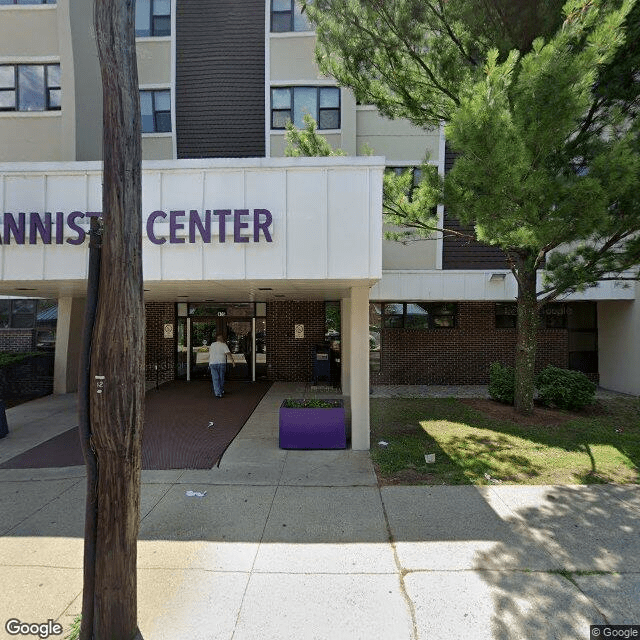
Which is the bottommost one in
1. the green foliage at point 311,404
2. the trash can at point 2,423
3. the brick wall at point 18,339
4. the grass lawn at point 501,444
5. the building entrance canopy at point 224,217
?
the grass lawn at point 501,444

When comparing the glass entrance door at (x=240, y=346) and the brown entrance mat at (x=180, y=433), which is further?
the glass entrance door at (x=240, y=346)

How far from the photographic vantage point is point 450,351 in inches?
528

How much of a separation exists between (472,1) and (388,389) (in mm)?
9414

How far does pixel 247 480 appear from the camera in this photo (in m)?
5.60

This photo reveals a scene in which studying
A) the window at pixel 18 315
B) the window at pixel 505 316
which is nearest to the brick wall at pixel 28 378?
the window at pixel 18 315

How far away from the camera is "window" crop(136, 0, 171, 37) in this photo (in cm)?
1315

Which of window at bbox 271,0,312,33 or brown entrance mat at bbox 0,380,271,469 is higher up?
window at bbox 271,0,312,33

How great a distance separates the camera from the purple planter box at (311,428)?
22.5 ft

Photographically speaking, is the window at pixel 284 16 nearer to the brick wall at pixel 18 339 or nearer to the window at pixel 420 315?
the window at pixel 420 315

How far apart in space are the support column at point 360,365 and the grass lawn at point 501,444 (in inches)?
13.0

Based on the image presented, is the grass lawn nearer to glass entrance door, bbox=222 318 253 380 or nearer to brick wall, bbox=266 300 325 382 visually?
brick wall, bbox=266 300 325 382

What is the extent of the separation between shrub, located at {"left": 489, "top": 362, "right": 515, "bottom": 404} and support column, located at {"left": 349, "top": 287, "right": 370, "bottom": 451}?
484 cm

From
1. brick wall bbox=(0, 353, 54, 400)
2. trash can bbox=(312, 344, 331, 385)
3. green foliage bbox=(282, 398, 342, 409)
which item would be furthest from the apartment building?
green foliage bbox=(282, 398, 342, 409)

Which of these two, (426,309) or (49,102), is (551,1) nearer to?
(426,309)
